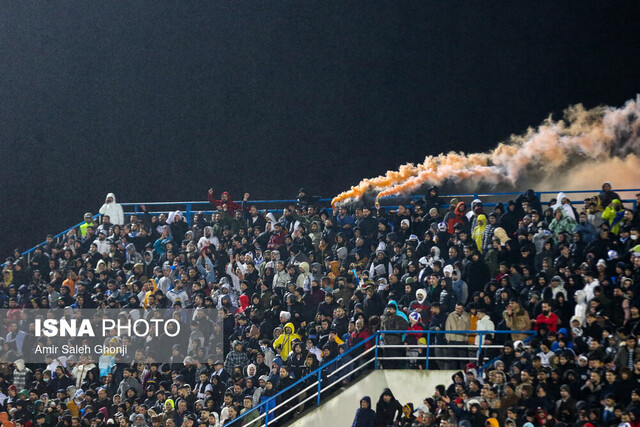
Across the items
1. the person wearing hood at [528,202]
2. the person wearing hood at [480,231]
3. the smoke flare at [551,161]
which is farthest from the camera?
the smoke flare at [551,161]

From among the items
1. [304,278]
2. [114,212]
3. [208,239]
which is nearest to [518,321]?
[304,278]

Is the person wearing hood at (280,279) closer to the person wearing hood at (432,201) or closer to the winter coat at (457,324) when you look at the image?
the person wearing hood at (432,201)

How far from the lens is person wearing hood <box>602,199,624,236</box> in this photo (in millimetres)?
16141

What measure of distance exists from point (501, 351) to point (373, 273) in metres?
3.24

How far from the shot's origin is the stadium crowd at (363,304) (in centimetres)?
1338

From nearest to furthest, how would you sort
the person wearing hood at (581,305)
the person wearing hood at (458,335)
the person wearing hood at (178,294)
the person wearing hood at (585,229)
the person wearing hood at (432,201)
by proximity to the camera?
1. the person wearing hood at (581,305)
2. the person wearing hood at (458,335)
3. the person wearing hood at (585,229)
4. the person wearing hood at (432,201)
5. the person wearing hood at (178,294)

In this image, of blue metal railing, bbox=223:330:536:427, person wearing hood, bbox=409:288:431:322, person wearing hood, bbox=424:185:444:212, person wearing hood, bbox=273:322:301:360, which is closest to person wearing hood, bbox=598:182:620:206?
person wearing hood, bbox=424:185:444:212

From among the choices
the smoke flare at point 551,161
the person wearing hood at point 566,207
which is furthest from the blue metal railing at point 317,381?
the smoke flare at point 551,161

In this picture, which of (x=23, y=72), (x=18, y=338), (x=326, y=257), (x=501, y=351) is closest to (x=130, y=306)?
(x=18, y=338)

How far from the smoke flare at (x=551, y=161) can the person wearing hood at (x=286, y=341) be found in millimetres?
5236

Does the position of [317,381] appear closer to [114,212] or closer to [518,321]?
[518,321]

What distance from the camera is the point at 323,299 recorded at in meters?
17.0

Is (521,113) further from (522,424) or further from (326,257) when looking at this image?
(522,424)

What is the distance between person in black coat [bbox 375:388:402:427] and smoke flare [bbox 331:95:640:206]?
7.19 metres
